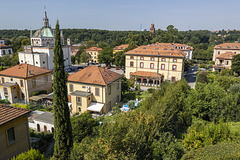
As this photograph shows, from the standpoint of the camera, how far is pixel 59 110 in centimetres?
1223

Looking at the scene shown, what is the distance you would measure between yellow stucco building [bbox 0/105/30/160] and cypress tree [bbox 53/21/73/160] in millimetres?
3320

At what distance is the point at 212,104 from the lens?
2136cm

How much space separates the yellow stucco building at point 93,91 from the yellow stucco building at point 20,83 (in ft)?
25.6

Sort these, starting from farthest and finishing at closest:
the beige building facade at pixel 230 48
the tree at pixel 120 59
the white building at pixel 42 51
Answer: the beige building facade at pixel 230 48, the tree at pixel 120 59, the white building at pixel 42 51

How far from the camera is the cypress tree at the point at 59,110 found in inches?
476

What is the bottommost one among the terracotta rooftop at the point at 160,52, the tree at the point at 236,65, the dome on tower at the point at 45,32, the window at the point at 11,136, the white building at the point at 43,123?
the white building at the point at 43,123

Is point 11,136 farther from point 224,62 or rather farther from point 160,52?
point 224,62

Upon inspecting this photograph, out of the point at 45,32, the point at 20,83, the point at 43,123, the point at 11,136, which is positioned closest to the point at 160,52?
the point at 20,83

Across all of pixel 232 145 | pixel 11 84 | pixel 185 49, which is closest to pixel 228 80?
pixel 232 145

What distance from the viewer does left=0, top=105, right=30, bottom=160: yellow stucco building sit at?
40.2ft

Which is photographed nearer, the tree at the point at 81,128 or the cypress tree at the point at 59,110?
the cypress tree at the point at 59,110

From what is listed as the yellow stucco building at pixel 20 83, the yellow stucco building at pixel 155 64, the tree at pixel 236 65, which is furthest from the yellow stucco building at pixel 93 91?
the tree at pixel 236 65

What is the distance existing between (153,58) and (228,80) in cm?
1880

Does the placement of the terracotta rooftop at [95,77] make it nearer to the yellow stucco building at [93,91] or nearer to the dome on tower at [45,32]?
the yellow stucco building at [93,91]
